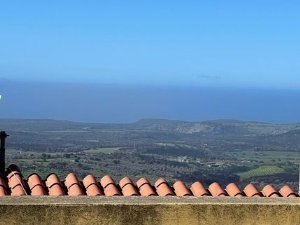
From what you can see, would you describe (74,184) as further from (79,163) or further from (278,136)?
(278,136)

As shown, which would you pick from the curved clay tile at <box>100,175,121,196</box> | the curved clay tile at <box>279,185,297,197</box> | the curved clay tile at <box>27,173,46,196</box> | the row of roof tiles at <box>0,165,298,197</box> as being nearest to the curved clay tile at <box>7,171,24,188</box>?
the row of roof tiles at <box>0,165,298,197</box>

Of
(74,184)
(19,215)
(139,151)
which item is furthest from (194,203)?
(139,151)

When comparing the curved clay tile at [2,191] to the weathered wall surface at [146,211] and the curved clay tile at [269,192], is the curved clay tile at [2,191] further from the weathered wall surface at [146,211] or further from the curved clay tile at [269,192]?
the curved clay tile at [269,192]

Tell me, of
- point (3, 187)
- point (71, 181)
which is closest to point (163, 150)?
point (71, 181)

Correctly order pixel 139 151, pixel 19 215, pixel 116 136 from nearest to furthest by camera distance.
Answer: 1. pixel 19 215
2. pixel 139 151
3. pixel 116 136

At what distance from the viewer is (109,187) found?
771 cm

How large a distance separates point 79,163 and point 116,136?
5916cm

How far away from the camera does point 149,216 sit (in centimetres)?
594

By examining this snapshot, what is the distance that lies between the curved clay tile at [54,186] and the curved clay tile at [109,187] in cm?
51

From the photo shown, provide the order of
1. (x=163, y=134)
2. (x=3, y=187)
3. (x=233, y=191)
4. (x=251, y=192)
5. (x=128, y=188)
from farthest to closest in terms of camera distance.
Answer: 1. (x=163, y=134)
2. (x=251, y=192)
3. (x=233, y=191)
4. (x=128, y=188)
5. (x=3, y=187)

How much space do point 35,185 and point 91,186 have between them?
25.1 inches

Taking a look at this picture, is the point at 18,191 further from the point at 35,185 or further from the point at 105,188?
the point at 105,188

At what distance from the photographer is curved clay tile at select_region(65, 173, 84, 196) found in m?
7.36

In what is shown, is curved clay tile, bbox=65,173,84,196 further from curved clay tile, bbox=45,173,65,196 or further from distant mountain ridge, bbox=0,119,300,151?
distant mountain ridge, bbox=0,119,300,151
